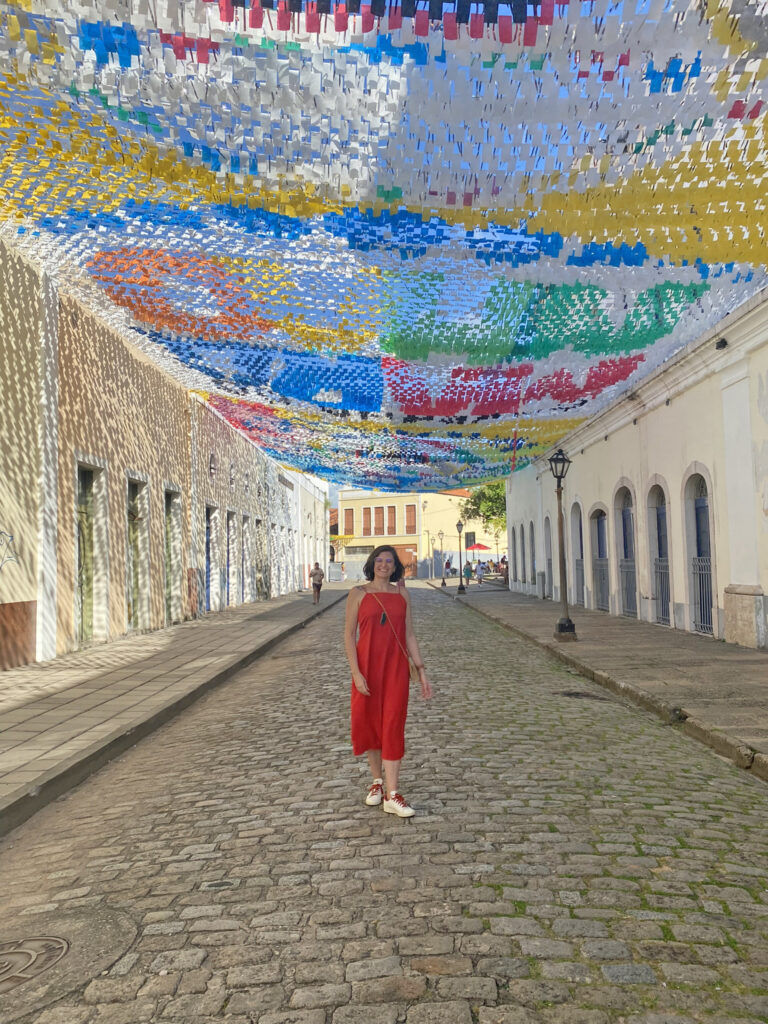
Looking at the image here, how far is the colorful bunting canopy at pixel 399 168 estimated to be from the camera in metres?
5.12

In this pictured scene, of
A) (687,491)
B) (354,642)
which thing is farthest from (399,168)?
(687,491)

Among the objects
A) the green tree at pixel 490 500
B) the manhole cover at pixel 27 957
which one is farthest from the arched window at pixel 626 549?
the green tree at pixel 490 500

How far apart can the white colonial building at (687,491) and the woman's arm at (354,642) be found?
28.4 ft

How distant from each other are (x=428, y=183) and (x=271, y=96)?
154 cm

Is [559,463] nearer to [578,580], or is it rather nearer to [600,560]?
[600,560]

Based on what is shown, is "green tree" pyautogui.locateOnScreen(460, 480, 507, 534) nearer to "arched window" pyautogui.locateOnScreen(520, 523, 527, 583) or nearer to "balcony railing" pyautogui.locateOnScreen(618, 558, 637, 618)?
"arched window" pyautogui.locateOnScreen(520, 523, 527, 583)

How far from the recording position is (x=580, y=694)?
9117 millimetres

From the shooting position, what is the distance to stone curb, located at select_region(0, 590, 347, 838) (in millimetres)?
4965

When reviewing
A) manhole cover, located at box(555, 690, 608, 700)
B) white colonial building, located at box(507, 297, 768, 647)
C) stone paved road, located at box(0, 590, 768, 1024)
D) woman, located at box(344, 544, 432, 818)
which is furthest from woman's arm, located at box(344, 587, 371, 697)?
white colonial building, located at box(507, 297, 768, 647)

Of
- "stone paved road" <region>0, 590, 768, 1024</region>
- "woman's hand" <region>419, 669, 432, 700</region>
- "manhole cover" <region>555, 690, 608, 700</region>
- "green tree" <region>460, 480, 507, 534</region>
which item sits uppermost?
"green tree" <region>460, 480, 507, 534</region>

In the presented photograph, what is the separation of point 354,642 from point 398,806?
921 mm

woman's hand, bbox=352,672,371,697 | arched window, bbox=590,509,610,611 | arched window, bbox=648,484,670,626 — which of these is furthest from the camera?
arched window, bbox=590,509,610,611

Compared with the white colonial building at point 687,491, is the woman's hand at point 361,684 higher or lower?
lower

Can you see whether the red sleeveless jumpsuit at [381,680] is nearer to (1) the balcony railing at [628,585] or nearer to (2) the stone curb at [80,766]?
(2) the stone curb at [80,766]
